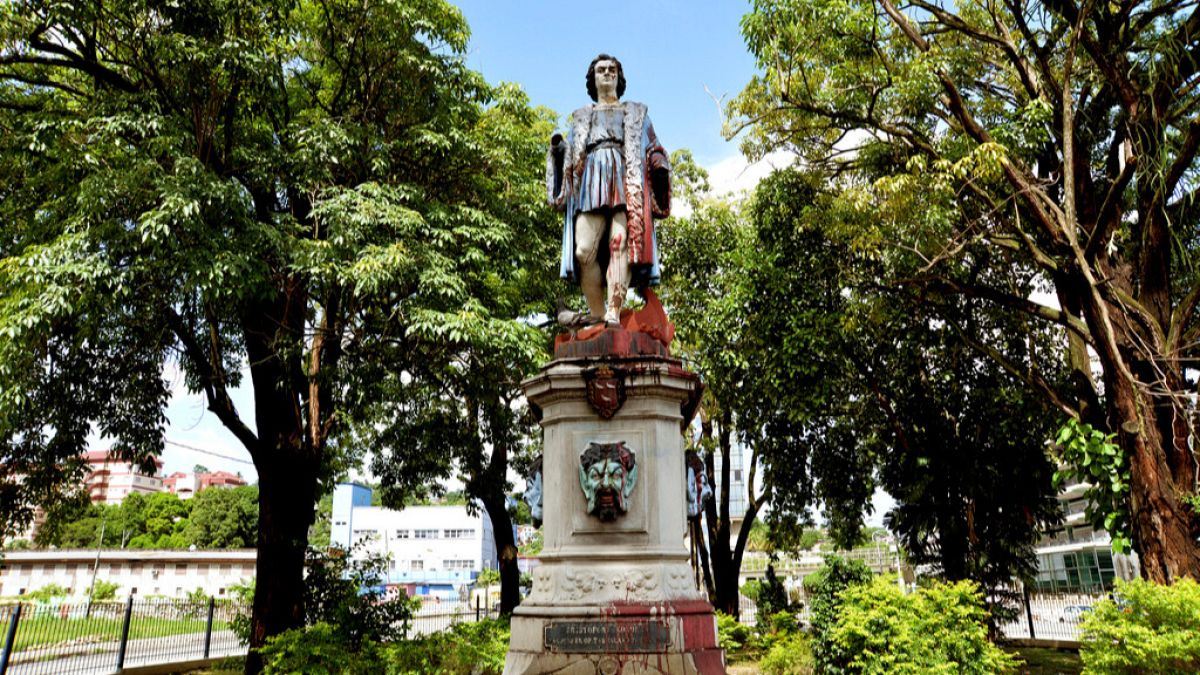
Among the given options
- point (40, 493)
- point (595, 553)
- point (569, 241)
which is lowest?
point (595, 553)

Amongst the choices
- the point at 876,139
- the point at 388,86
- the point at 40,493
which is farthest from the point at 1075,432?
the point at 40,493

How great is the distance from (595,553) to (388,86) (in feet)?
31.1

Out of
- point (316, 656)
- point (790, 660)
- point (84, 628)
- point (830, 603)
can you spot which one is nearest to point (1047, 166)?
Result: point (830, 603)

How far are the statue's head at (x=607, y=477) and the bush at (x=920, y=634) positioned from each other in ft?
15.1

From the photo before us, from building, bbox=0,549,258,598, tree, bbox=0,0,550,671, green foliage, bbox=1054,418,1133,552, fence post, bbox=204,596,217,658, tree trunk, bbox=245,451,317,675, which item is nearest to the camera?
tree, bbox=0,0,550,671

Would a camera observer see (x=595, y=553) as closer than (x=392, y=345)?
Yes

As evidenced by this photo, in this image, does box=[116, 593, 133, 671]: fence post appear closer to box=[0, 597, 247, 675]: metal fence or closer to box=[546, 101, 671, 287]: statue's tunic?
box=[0, 597, 247, 675]: metal fence

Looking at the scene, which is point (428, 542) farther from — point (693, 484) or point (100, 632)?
point (693, 484)

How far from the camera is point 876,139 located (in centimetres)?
1303

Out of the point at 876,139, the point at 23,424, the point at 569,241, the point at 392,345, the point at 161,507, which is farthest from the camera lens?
the point at 161,507

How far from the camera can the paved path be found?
48.1 ft

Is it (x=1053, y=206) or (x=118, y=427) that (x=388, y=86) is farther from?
(x=1053, y=206)

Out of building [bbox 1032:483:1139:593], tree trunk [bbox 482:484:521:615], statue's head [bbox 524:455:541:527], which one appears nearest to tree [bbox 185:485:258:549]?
tree trunk [bbox 482:484:521:615]

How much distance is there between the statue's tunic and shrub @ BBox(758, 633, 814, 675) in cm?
826
